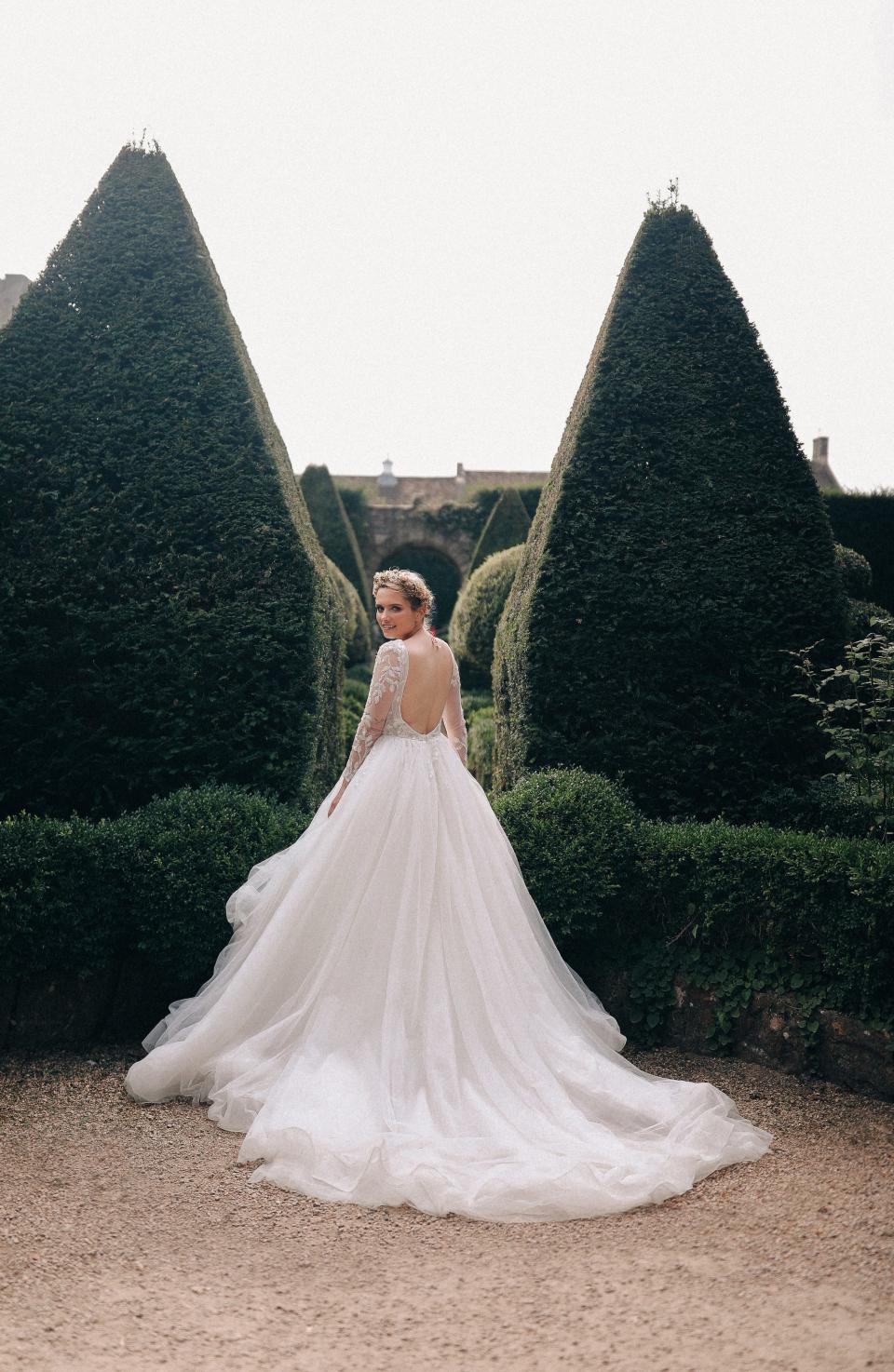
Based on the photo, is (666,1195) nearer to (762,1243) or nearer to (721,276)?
(762,1243)

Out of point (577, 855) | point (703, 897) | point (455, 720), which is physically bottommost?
point (703, 897)

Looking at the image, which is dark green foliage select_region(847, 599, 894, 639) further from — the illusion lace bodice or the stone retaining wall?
the illusion lace bodice

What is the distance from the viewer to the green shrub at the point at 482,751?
9453 mm

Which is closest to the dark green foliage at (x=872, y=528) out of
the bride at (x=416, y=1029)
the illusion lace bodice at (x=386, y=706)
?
the bride at (x=416, y=1029)

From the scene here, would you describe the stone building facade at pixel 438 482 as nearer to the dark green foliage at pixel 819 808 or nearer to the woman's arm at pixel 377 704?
the dark green foliage at pixel 819 808

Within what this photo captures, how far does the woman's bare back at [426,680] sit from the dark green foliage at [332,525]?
14.2 m

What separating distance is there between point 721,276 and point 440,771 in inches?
154

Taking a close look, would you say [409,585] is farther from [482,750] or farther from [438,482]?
[438,482]

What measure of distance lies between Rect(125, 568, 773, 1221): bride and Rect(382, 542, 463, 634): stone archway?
2010 cm

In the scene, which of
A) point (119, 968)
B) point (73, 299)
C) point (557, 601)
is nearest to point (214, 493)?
point (73, 299)

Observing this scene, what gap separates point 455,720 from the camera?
4961mm

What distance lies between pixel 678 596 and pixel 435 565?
19641 mm

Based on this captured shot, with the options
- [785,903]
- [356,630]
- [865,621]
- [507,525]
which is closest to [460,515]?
[507,525]

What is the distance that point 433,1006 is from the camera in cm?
411
